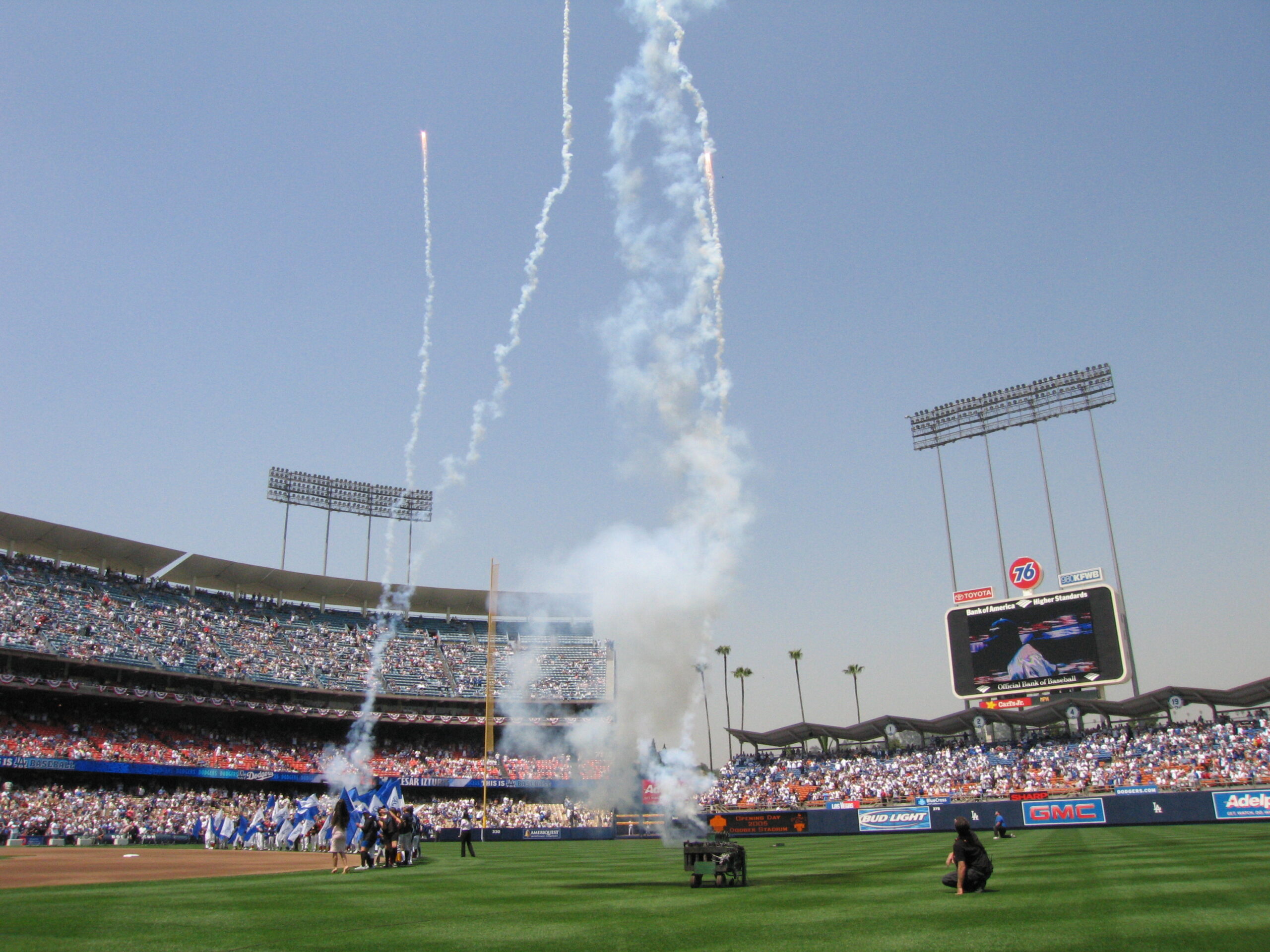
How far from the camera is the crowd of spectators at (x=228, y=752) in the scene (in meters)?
58.1

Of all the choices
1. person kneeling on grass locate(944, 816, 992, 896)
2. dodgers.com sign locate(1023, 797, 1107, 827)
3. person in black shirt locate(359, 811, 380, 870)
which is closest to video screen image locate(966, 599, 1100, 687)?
dodgers.com sign locate(1023, 797, 1107, 827)

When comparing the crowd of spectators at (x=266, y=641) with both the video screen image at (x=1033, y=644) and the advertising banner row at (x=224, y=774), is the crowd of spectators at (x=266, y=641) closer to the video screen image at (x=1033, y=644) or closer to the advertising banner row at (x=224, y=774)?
the advertising banner row at (x=224, y=774)

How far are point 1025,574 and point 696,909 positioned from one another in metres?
51.5

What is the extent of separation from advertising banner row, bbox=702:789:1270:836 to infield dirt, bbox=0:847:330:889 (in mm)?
16550

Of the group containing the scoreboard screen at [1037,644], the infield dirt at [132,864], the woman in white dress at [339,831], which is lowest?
the infield dirt at [132,864]

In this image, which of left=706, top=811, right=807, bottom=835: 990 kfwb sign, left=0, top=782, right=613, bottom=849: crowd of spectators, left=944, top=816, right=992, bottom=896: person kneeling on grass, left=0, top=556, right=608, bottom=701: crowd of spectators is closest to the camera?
left=944, top=816, right=992, bottom=896: person kneeling on grass

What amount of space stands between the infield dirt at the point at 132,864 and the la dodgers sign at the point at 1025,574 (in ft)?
148

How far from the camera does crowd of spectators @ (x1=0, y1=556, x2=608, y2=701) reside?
64.2 m

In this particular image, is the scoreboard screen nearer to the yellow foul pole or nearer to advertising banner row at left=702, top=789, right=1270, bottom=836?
advertising banner row at left=702, top=789, right=1270, bottom=836

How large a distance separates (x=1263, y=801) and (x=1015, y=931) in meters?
38.0

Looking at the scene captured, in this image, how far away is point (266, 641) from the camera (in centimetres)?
7769

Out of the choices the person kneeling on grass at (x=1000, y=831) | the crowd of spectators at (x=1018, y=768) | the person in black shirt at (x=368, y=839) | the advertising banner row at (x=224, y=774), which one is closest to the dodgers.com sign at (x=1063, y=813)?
the person kneeling on grass at (x=1000, y=831)

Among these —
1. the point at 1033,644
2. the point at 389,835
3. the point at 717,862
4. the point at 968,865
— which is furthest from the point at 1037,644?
the point at 968,865

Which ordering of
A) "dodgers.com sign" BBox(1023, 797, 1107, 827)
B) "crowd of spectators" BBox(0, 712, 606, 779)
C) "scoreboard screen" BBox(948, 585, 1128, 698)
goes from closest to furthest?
"dodgers.com sign" BBox(1023, 797, 1107, 827), "scoreboard screen" BBox(948, 585, 1128, 698), "crowd of spectators" BBox(0, 712, 606, 779)
